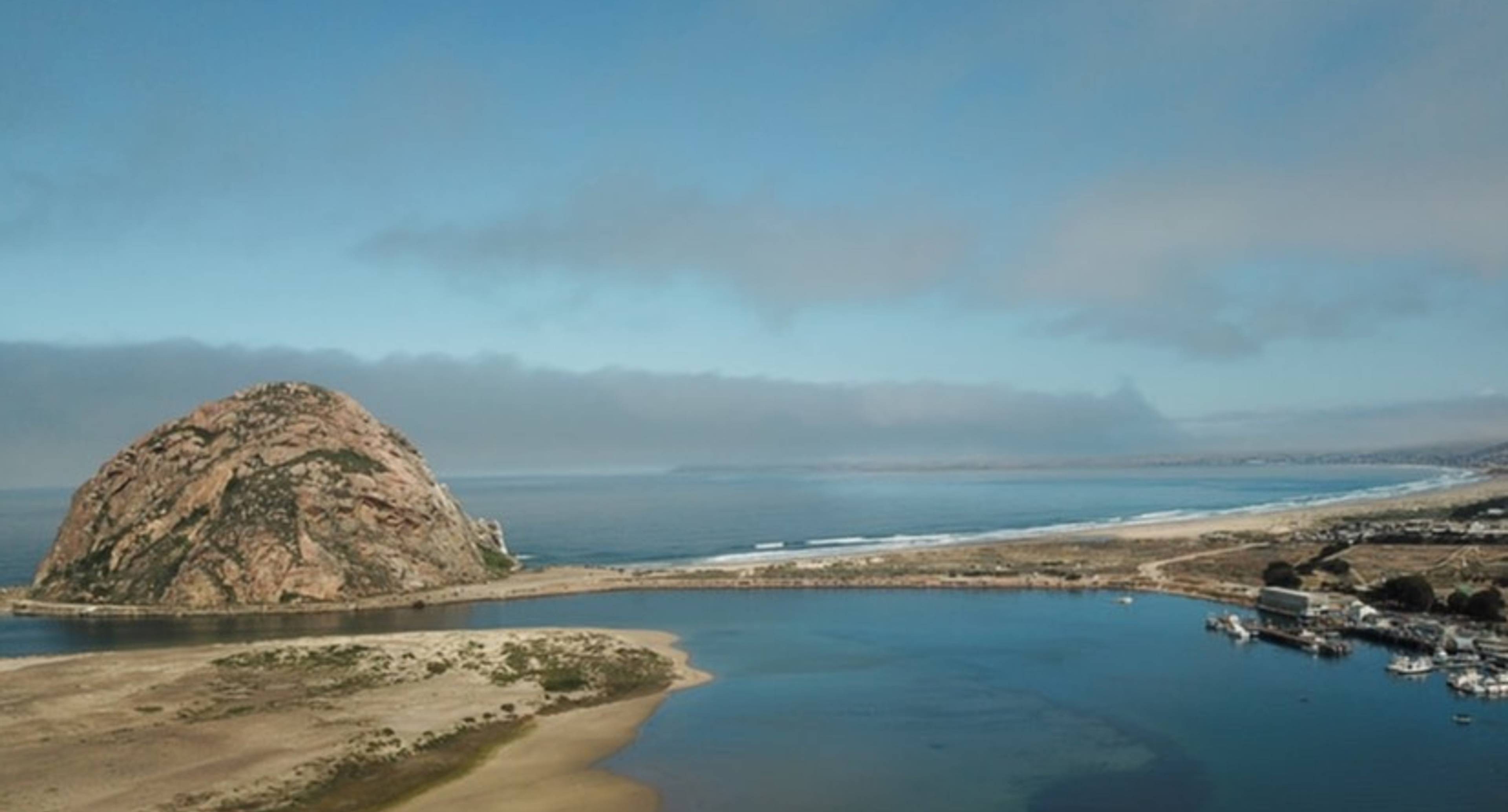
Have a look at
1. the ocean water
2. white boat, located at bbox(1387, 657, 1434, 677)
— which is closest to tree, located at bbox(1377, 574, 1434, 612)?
the ocean water

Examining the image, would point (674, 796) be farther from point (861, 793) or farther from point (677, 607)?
point (677, 607)

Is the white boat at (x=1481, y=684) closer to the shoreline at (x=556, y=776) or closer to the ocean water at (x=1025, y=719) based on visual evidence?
the ocean water at (x=1025, y=719)

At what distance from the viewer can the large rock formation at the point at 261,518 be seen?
284 feet

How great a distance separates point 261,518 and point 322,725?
165ft

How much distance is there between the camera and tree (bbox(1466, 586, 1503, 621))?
64.8 meters

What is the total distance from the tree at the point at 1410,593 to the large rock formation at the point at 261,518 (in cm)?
7852

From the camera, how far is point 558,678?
54.9 m

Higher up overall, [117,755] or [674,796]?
[117,755]

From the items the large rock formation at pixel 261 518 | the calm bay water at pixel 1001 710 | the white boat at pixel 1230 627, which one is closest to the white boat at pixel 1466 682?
the calm bay water at pixel 1001 710

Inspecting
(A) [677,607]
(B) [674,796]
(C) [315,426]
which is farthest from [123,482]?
(B) [674,796]

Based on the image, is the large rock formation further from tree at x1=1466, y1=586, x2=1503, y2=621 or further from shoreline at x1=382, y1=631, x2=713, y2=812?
tree at x1=1466, y1=586, x2=1503, y2=621

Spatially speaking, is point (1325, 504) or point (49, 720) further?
A: point (1325, 504)

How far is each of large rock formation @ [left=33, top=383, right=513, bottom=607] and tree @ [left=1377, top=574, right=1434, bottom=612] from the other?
78.5m

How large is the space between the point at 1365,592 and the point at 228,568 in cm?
9231
